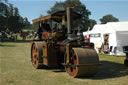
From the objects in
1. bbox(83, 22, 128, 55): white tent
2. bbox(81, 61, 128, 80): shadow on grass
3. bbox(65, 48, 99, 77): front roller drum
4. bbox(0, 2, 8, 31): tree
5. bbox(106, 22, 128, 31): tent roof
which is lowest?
bbox(81, 61, 128, 80): shadow on grass

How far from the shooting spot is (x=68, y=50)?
647cm

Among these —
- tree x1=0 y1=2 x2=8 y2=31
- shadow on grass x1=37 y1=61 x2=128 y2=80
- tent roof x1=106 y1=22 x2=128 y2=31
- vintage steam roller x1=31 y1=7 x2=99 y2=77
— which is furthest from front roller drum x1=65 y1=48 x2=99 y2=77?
tree x1=0 y1=2 x2=8 y2=31

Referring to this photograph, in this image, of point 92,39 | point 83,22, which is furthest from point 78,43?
point 83,22

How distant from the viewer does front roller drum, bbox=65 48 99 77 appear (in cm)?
605

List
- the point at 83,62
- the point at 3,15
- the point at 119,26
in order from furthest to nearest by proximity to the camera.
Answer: the point at 3,15, the point at 119,26, the point at 83,62

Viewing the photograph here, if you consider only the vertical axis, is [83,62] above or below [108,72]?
above

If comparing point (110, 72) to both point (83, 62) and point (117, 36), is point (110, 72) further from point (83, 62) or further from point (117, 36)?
point (117, 36)

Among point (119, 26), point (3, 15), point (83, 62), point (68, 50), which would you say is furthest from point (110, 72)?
point (3, 15)

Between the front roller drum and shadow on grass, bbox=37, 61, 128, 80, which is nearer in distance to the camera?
the front roller drum

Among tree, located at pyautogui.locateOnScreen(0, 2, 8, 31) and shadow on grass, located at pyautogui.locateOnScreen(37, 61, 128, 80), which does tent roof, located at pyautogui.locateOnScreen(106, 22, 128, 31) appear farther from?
tree, located at pyautogui.locateOnScreen(0, 2, 8, 31)

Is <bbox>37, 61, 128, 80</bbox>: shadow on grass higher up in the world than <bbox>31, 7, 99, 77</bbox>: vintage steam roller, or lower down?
lower down

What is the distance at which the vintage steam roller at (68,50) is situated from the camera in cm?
616

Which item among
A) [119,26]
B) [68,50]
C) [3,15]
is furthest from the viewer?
[3,15]

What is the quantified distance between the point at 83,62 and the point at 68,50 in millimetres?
720
